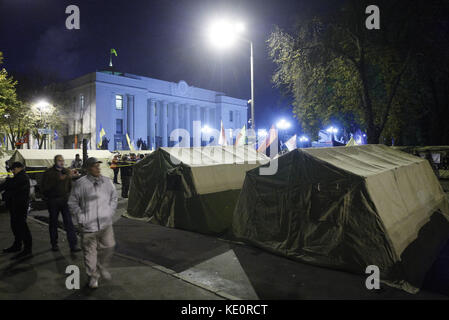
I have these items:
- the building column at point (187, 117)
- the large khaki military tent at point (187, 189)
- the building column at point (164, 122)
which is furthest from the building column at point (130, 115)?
the large khaki military tent at point (187, 189)

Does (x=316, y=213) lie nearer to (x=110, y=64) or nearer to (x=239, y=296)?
(x=239, y=296)

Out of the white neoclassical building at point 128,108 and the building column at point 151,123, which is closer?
the white neoclassical building at point 128,108

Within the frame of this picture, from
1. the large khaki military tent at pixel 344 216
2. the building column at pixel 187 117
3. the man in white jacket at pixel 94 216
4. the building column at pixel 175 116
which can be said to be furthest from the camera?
the building column at pixel 187 117

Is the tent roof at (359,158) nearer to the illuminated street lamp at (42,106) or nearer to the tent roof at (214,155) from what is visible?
the tent roof at (214,155)

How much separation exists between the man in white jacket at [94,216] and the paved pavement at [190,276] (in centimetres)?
36

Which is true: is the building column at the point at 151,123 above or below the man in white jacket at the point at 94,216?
above

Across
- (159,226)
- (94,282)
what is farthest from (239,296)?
(159,226)

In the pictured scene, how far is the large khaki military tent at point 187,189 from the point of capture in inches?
345

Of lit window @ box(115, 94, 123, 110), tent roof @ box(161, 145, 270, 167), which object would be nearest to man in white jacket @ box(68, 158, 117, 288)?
tent roof @ box(161, 145, 270, 167)

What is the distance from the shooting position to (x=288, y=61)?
17.2 metres

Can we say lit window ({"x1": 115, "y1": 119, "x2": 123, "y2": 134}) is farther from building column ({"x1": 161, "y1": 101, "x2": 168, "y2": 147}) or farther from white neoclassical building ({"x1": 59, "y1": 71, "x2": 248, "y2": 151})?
building column ({"x1": 161, "y1": 101, "x2": 168, "y2": 147})

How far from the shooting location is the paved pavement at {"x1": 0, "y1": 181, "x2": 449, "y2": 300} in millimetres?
4641

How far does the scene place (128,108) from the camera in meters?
58.1

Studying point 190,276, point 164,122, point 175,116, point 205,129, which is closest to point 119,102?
point 164,122
